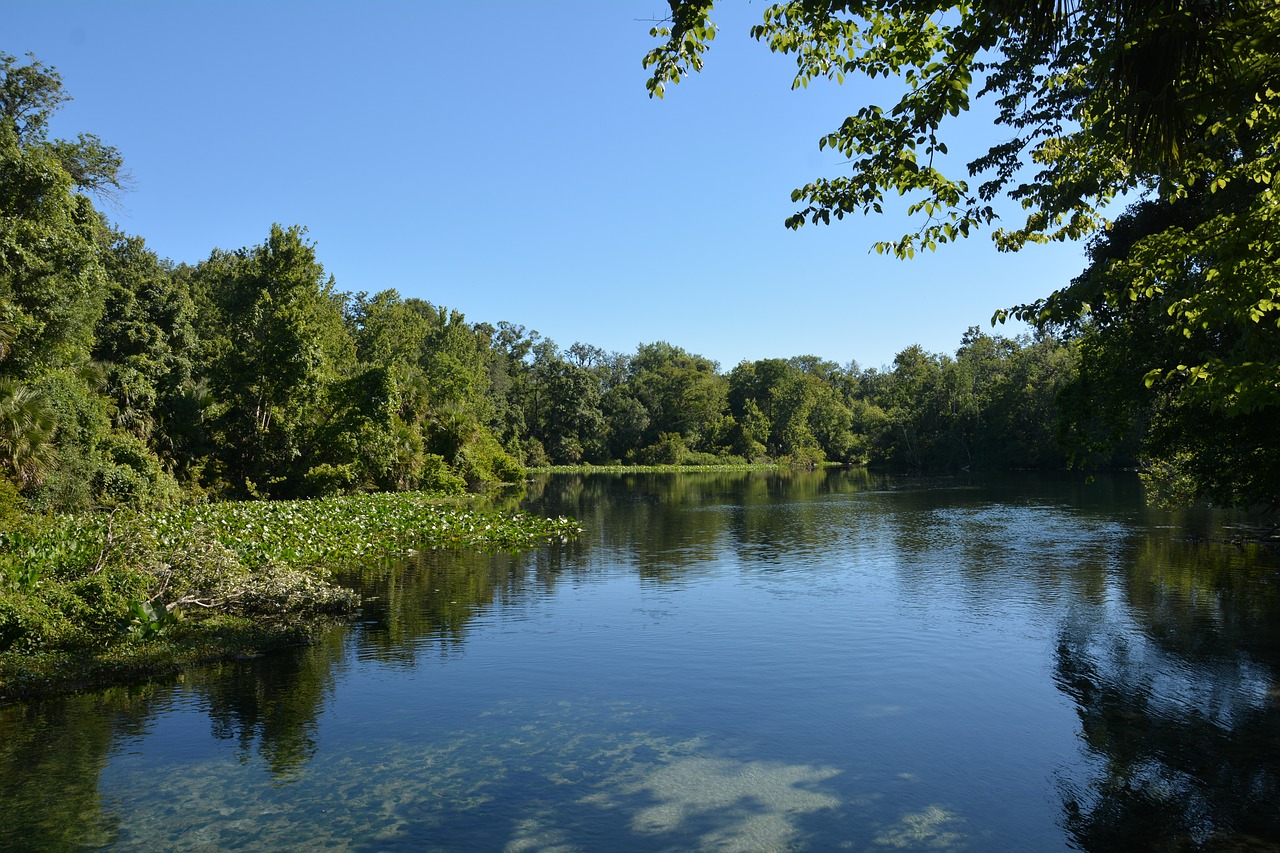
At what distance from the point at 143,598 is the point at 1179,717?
1379 cm

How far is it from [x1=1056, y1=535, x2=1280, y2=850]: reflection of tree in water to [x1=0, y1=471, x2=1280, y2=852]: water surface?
0.14 feet

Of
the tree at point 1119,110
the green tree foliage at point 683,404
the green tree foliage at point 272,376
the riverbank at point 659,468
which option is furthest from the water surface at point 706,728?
the green tree foliage at point 683,404

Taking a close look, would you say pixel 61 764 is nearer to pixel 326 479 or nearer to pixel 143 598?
pixel 143 598

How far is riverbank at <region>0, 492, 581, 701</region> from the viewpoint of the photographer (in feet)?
34.9

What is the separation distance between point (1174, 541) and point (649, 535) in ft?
52.1

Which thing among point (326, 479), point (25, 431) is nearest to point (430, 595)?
point (25, 431)

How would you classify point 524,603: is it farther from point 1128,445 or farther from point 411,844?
point 1128,445

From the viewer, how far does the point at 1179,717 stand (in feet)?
32.0

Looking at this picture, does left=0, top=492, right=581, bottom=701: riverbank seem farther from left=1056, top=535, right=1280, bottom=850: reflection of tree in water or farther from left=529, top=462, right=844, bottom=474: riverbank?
left=529, top=462, right=844, bottom=474: riverbank

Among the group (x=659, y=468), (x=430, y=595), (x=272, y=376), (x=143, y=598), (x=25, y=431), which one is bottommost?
(x=430, y=595)

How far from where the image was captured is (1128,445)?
2537 inches

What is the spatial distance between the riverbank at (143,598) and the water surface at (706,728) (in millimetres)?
642

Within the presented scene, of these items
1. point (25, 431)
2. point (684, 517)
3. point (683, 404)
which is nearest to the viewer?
point (25, 431)

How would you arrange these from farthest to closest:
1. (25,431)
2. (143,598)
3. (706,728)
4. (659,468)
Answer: (659,468)
(25,431)
(143,598)
(706,728)
